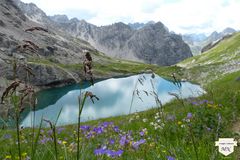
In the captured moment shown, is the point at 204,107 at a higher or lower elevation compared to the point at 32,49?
lower

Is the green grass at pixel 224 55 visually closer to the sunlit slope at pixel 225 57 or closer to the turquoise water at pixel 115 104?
the sunlit slope at pixel 225 57

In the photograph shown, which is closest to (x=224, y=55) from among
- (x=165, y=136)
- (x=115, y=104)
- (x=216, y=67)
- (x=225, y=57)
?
(x=225, y=57)

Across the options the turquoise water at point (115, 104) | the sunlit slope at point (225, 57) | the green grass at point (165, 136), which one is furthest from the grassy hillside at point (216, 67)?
the green grass at point (165, 136)

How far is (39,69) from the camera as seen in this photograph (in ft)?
404

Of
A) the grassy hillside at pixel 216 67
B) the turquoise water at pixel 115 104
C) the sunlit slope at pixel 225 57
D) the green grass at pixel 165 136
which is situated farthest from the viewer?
the sunlit slope at pixel 225 57

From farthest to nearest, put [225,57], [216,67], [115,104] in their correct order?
[225,57]
[216,67]
[115,104]

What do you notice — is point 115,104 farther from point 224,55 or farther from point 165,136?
point 165,136

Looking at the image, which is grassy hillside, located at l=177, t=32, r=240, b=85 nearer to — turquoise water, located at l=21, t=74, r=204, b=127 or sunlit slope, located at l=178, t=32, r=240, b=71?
sunlit slope, located at l=178, t=32, r=240, b=71

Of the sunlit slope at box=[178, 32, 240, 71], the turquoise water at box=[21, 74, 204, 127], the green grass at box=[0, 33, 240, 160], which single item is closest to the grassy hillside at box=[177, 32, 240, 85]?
the sunlit slope at box=[178, 32, 240, 71]

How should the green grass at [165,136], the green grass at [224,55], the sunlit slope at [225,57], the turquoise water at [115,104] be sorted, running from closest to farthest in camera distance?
the green grass at [165,136] < the turquoise water at [115,104] < the sunlit slope at [225,57] < the green grass at [224,55]

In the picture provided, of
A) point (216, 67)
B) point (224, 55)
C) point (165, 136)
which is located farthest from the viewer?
point (224, 55)

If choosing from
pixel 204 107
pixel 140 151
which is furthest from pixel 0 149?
pixel 204 107

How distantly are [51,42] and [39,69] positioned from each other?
261 feet

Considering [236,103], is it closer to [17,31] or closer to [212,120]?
[212,120]
